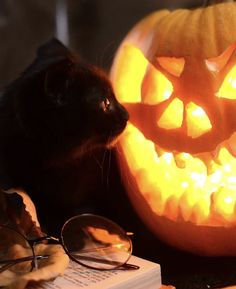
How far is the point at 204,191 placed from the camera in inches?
38.7

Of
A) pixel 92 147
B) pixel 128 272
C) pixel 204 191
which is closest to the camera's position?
pixel 128 272

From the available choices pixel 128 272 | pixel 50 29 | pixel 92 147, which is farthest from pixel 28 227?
pixel 50 29

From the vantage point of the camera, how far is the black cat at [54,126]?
98 cm

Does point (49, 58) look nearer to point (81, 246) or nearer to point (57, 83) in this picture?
point (57, 83)

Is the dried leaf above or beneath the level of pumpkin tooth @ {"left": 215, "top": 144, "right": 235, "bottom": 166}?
beneath

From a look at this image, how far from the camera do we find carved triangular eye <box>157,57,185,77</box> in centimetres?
93

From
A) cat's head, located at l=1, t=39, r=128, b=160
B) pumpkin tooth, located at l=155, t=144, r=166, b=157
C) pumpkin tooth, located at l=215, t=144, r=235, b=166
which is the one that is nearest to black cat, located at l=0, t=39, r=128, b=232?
cat's head, located at l=1, t=39, r=128, b=160

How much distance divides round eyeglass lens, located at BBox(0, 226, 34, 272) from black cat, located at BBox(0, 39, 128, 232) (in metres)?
0.17

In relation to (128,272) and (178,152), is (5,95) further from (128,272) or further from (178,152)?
(128,272)

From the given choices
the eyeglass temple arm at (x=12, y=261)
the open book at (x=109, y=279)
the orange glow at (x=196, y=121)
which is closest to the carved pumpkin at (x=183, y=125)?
the orange glow at (x=196, y=121)

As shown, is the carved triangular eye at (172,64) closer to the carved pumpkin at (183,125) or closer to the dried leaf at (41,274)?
the carved pumpkin at (183,125)

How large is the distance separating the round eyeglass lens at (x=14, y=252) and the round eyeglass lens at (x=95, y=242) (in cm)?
7

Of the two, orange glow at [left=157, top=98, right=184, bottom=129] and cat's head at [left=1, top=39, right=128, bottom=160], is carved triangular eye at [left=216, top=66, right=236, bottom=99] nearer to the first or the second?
orange glow at [left=157, top=98, right=184, bottom=129]

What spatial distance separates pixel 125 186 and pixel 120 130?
14 cm
